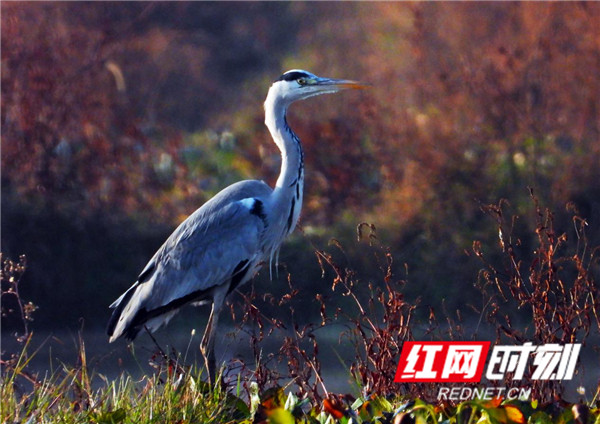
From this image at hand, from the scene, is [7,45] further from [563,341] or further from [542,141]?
[563,341]

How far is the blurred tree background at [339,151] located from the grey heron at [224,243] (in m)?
3.07

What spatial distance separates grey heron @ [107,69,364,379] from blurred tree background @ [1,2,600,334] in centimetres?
307

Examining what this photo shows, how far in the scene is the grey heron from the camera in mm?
6109

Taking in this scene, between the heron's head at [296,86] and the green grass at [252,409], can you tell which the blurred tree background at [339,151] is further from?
the green grass at [252,409]

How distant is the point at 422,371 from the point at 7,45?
8.43 metres

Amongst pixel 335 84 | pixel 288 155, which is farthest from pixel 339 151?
pixel 288 155

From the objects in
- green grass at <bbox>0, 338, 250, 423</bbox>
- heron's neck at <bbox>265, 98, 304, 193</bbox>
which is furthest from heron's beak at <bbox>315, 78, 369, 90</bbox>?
green grass at <bbox>0, 338, 250, 423</bbox>

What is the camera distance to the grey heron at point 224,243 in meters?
6.11

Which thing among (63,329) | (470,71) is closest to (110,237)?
(63,329)

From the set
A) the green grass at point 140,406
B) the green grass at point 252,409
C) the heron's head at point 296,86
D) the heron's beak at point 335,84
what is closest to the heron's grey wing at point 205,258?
the heron's head at point 296,86

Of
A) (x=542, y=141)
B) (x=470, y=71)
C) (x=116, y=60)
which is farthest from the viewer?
(x=116, y=60)

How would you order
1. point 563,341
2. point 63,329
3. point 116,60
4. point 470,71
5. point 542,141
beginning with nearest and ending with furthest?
point 563,341 → point 63,329 → point 542,141 → point 470,71 → point 116,60

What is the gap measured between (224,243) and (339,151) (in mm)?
6086

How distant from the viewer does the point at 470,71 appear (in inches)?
480
